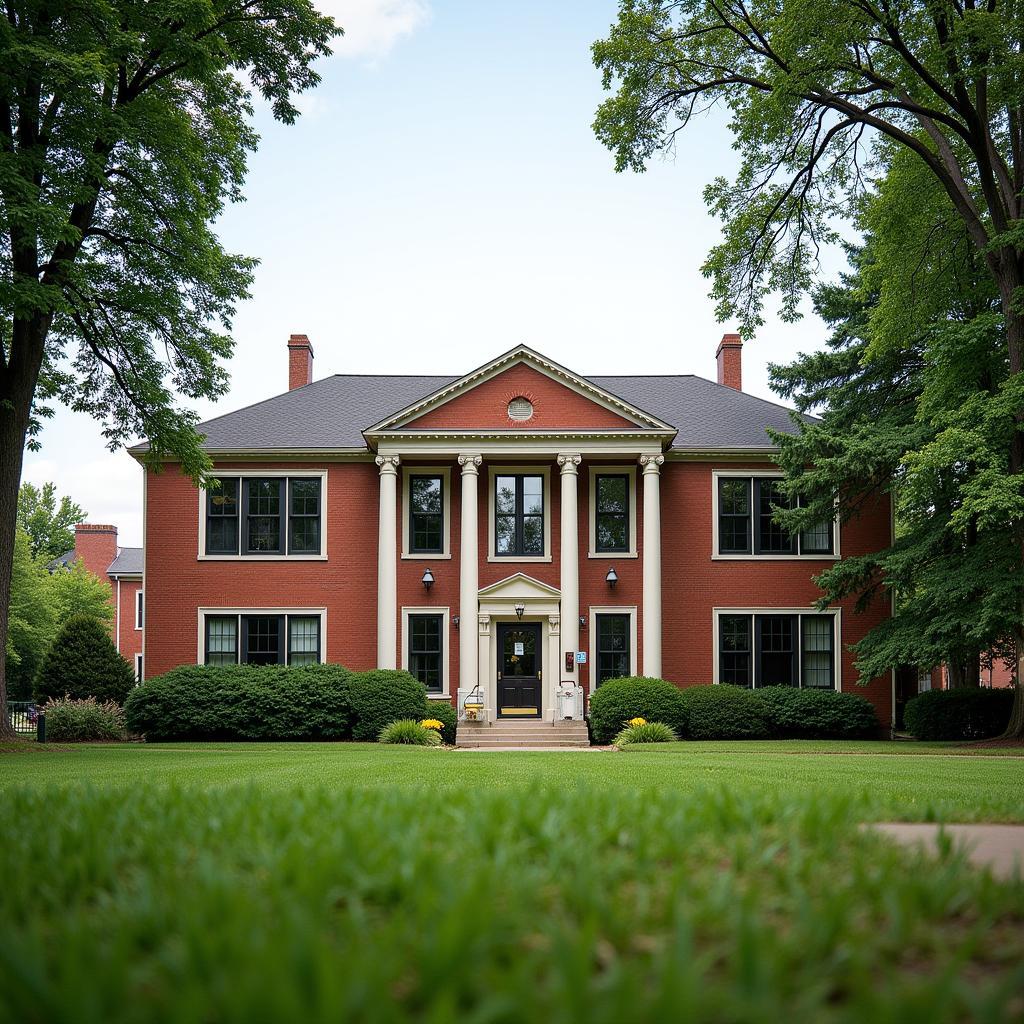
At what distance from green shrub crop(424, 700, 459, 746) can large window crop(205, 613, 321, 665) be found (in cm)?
492

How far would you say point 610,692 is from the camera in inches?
966

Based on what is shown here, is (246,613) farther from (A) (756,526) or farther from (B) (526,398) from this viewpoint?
(A) (756,526)

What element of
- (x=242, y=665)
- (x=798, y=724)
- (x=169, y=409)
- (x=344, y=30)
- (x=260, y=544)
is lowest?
(x=798, y=724)

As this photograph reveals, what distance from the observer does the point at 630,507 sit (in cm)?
2833

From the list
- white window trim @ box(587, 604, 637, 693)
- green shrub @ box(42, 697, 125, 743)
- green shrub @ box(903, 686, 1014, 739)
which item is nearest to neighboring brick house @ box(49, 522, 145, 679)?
green shrub @ box(42, 697, 125, 743)

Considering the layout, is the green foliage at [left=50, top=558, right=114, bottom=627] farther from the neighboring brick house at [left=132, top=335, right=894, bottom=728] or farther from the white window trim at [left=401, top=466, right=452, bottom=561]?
the white window trim at [left=401, top=466, right=452, bottom=561]

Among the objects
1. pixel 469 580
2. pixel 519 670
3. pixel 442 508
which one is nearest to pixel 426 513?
pixel 442 508

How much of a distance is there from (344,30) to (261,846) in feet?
70.6

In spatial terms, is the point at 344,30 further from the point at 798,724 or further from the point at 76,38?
the point at 798,724

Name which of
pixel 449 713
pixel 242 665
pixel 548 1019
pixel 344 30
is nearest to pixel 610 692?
pixel 449 713

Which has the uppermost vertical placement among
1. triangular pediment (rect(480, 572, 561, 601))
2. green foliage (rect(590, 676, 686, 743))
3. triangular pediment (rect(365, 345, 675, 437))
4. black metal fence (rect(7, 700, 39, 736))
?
triangular pediment (rect(365, 345, 675, 437))

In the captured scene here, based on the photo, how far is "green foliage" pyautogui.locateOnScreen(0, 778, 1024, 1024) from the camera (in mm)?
2621

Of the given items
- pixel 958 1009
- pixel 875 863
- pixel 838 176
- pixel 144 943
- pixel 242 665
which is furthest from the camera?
pixel 242 665

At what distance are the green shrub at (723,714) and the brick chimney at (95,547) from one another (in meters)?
44.6
